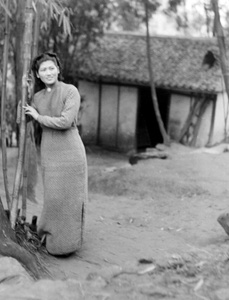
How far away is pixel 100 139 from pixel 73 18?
12.9 feet

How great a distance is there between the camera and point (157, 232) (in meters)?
6.36

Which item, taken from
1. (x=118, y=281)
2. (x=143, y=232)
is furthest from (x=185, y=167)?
(x=118, y=281)

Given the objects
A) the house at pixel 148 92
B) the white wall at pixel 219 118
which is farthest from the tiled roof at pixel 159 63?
the white wall at pixel 219 118

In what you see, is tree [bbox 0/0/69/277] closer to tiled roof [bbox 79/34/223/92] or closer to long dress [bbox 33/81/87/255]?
long dress [bbox 33/81/87/255]

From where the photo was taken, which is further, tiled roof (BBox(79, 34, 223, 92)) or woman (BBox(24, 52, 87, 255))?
tiled roof (BBox(79, 34, 223, 92))

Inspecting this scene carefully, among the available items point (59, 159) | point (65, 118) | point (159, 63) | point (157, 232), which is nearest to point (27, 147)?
point (59, 159)

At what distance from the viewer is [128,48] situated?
669 inches

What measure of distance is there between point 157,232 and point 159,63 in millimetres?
10199

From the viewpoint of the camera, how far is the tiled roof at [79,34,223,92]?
586 inches

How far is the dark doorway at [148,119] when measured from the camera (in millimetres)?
16344

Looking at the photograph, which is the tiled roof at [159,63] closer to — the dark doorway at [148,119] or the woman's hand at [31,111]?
the dark doorway at [148,119]

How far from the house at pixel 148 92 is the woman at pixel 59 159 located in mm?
10085

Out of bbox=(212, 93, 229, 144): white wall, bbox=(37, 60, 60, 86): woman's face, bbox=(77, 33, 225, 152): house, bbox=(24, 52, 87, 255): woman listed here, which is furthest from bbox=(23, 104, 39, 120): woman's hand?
bbox=(212, 93, 229, 144): white wall

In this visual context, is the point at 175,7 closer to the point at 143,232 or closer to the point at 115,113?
the point at 115,113
